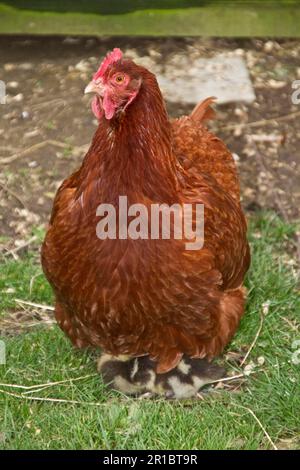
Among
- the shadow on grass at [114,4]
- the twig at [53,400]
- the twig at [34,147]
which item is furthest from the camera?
the shadow on grass at [114,4]

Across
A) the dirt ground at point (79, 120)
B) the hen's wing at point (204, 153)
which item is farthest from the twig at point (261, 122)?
the hen's wing at point (204, 153)

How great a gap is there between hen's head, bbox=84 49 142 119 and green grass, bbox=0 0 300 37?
2950 millimetres

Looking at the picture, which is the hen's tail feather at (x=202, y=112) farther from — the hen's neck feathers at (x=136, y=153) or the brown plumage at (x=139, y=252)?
the hen's neck feathers at (x=136, y=153)

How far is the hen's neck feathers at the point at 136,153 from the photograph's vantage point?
125 inches

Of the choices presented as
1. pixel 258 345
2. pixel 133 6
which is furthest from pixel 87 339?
pixel 133 6

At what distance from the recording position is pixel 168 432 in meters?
3.47

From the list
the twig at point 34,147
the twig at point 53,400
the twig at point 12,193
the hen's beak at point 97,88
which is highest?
the hen's beak at point 97,88

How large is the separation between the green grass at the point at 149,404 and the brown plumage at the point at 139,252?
0.20m

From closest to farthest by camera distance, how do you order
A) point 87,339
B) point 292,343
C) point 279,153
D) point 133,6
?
point 87,339 → point 292,343 → point 279,153 → point 133,6

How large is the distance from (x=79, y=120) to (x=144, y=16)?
3.24 ft

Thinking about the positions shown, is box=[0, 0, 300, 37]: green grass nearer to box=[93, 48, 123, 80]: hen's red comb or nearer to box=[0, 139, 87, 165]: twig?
box=[0, 139, 87, 165]: twig

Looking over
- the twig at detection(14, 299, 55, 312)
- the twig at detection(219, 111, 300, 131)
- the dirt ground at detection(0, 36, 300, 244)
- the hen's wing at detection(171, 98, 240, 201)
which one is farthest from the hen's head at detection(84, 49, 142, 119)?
the twig at detection(219, 111, 300, 131)
